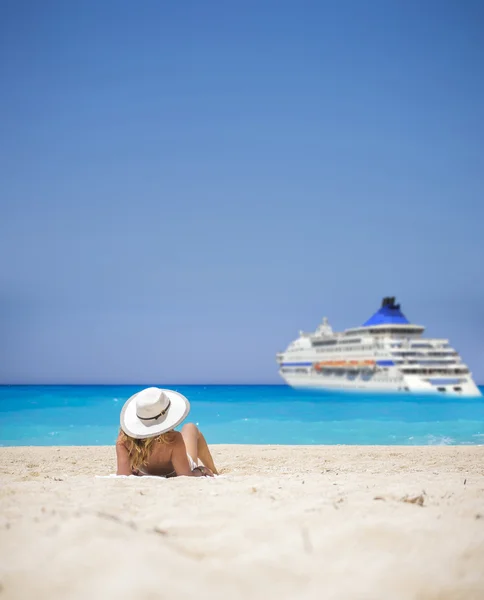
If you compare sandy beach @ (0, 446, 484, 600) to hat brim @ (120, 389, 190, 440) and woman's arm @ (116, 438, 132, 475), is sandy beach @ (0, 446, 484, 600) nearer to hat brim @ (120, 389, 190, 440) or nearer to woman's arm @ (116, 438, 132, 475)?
hat brim @ (120, 389, 190, 440)

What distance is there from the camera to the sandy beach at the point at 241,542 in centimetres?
221

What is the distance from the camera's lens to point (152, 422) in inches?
192

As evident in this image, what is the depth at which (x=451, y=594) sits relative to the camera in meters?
2.22

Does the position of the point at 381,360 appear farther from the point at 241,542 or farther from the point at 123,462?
the point at 241,542

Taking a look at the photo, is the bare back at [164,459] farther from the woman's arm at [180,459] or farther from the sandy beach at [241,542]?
the sandy beach at [241,542]

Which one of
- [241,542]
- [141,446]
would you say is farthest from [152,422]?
[241,542]

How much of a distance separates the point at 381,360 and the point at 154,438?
60459 millimetres

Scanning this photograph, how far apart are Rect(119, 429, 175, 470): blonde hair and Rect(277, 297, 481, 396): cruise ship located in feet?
187

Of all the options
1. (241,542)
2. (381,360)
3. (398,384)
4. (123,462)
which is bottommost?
(398,384)

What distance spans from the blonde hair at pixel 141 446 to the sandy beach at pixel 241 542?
1042 mm

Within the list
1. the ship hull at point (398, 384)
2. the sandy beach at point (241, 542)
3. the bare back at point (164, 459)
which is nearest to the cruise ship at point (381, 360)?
the ship hull at point (398, 384)

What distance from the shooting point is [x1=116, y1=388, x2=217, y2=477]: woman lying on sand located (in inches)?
190

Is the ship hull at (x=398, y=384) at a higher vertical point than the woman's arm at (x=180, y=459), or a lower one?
lower

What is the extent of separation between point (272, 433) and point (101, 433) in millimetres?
6551
